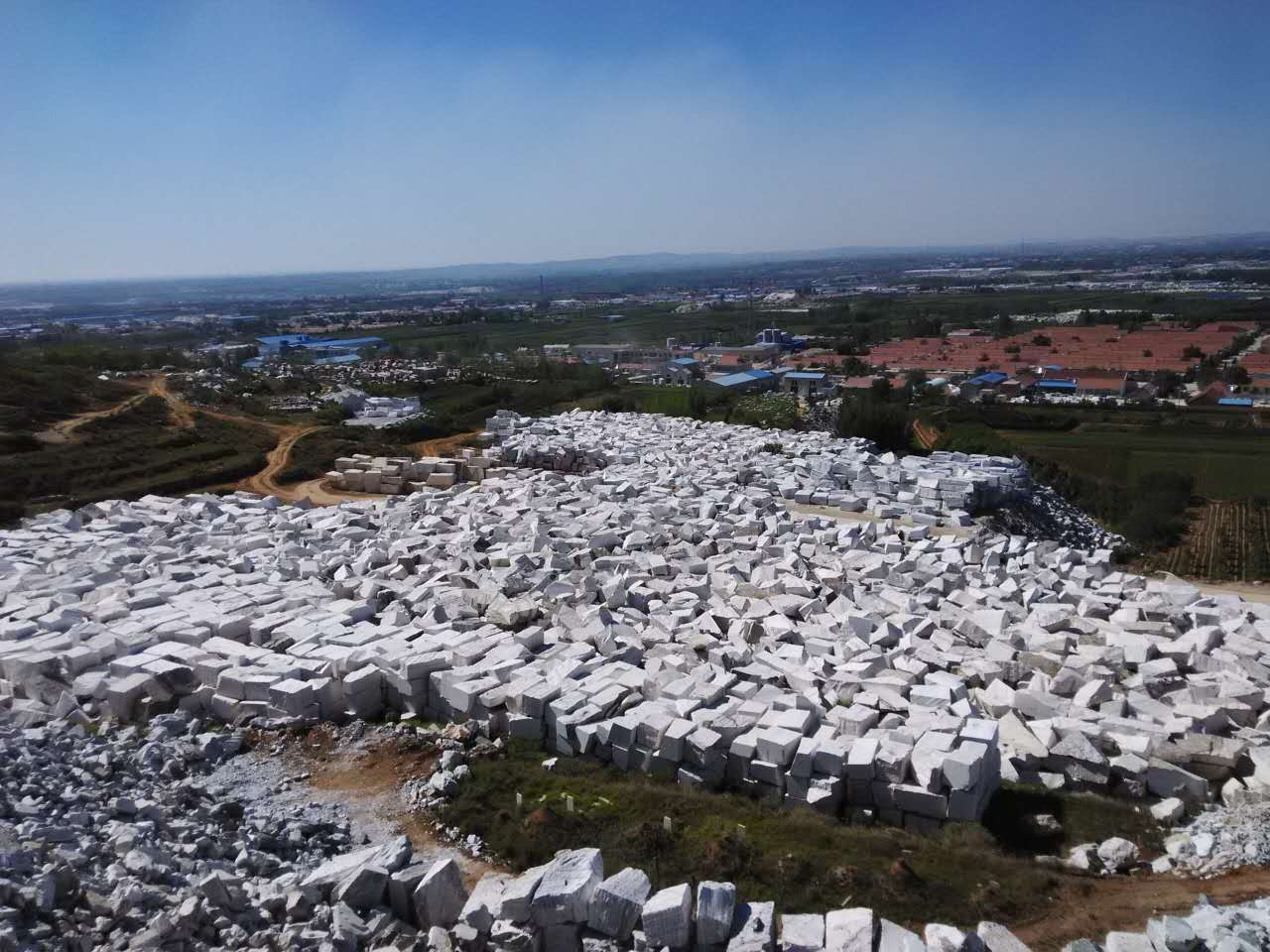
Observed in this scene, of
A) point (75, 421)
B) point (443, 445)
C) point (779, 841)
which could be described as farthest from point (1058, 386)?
point (779, 841)

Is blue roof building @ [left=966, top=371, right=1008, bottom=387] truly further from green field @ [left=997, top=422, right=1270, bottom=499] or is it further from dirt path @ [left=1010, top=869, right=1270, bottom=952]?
dirt path @ [left=1010, top=869, right=1270, bottom=952]

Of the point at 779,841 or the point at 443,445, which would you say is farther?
the point at 443,445

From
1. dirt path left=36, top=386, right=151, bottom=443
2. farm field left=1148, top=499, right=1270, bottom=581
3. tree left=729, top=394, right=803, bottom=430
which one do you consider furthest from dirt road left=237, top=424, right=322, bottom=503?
farm field left=1148, top=499, right=1270, bottom=581

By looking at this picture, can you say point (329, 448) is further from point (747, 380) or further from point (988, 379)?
point (988, 379)

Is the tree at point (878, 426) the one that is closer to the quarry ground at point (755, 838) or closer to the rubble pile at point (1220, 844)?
the rubble pile at point (1220, 844)

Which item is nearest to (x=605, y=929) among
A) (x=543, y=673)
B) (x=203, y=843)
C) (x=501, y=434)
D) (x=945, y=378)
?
(x=203, y=843)
